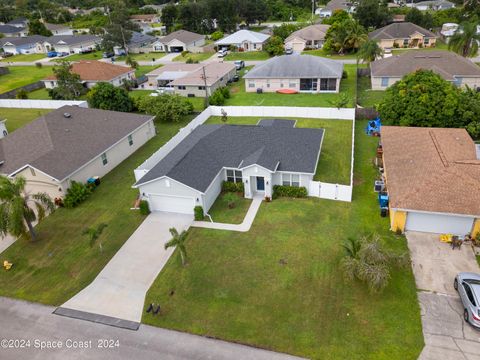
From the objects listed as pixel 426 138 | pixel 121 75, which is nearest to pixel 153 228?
pixel 426 138

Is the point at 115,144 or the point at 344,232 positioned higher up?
the point at 115,144

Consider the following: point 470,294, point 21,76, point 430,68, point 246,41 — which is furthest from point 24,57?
point 470,294

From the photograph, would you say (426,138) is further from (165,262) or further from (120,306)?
(120,306)

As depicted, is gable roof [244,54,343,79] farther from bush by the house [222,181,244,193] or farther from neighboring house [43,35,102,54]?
neighboring house [43,35,102,54]

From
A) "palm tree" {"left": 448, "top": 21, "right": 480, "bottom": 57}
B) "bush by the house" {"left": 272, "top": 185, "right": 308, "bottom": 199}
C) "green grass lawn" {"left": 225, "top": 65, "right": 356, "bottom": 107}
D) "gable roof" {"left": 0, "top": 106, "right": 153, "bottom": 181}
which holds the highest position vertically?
"palm tree" {"left": 448, "top": 21, "right": 480, "bottom": 57}

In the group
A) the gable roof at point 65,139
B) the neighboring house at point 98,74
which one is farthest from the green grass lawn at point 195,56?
the gable roof at point 65,139

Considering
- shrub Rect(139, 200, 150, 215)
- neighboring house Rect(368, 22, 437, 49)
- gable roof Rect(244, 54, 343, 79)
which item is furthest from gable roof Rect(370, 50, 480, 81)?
shrub Rect(139, 200, 150, 215)

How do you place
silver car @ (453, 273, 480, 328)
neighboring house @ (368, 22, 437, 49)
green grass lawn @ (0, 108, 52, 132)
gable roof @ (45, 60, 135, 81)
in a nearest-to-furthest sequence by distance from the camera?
1. silver car @ (453, 273, 480, 328)
2. green grass lawn @ (0, 108, 52, 132)
3. gable roof @ (45, 60, 135, 81)
4. neighboring house @ (368, 22, 437, 49)

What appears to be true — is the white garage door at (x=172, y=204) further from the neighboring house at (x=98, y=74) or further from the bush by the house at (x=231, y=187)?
the neighboring house at (x=98, y=74)
